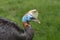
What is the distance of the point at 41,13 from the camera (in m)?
7.02

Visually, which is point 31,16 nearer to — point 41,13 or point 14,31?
point 14,31

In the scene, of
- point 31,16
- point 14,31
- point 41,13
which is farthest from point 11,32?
point 41,13

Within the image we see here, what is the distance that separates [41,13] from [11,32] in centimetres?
206

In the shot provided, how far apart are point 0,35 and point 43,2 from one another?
109 inches

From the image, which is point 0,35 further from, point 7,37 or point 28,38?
point 28,38

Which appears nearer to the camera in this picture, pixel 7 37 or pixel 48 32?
pixel 7 37

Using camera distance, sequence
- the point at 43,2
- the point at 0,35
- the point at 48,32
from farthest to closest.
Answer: the point at 43,2 → the point at 48,32 → the point at 0,35

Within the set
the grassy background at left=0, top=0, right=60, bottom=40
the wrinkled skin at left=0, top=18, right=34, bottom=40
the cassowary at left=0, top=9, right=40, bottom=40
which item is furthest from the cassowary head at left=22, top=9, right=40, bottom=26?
the grassy background at left=0, top=0, right=60, bottom=40

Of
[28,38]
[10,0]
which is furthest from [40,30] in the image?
[10,0]

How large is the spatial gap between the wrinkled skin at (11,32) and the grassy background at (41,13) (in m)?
0.84

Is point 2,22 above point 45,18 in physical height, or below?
above

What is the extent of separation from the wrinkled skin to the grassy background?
837mm

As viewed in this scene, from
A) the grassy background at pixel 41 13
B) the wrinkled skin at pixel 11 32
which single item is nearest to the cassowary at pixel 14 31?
the wrinkled skin at pixel 11 32

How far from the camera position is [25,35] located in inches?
202
